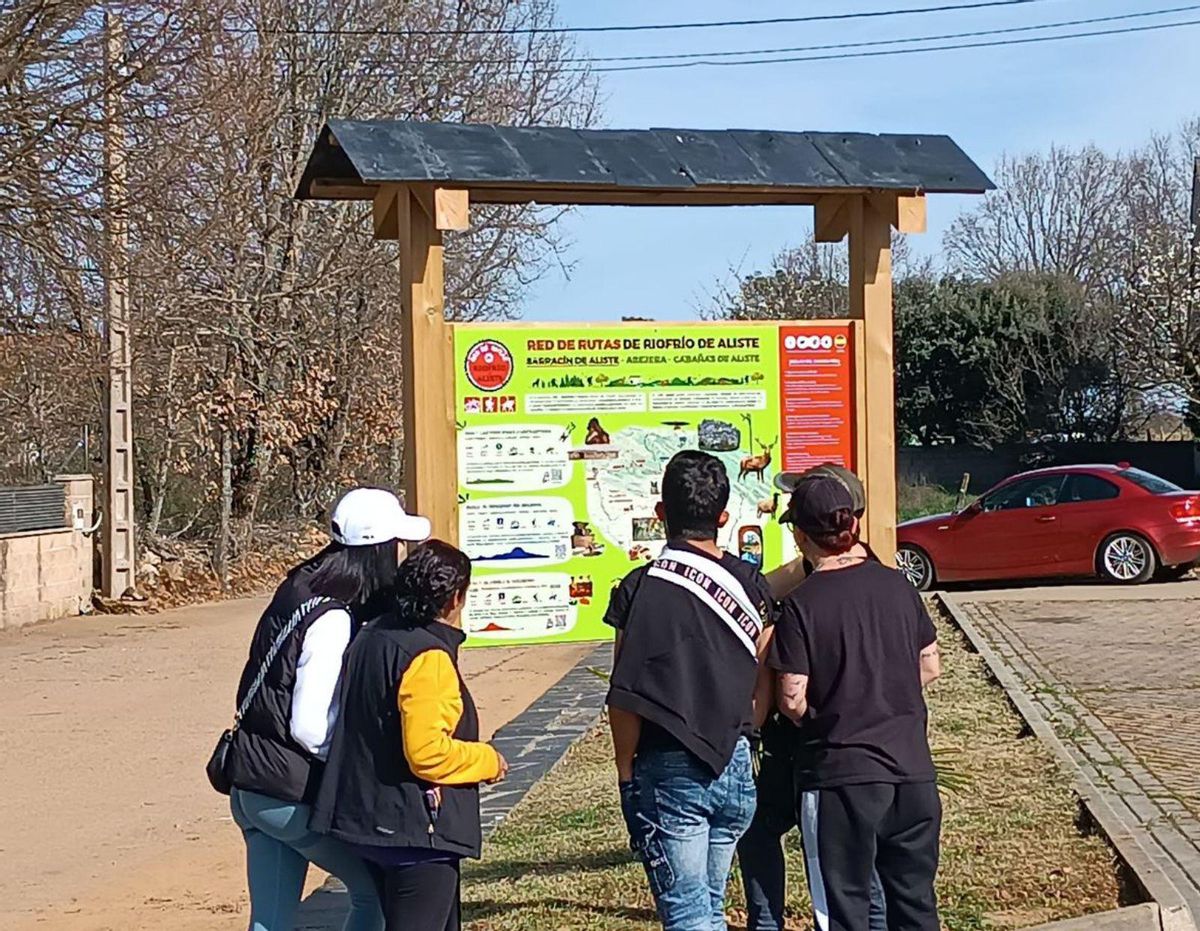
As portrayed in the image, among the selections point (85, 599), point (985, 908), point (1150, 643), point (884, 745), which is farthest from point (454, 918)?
point (85, 599)

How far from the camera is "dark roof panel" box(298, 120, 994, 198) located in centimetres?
663

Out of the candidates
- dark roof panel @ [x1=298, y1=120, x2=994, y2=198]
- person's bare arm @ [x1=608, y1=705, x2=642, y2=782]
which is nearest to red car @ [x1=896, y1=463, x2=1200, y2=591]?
dark roof panel @ [x1=298, y1=120, x2=994, y2=198]

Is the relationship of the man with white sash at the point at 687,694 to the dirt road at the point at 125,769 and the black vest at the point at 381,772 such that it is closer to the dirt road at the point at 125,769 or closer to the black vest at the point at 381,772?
the black vest at the point at 381,772

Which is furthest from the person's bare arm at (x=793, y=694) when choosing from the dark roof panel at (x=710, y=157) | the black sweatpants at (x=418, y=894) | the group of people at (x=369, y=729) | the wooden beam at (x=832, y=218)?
the wooden beam at (x=832, y=218)

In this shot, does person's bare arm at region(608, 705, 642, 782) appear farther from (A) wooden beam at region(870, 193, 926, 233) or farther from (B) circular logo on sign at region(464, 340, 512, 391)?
(A) wooden beam at region(870, 193, 926, 233)

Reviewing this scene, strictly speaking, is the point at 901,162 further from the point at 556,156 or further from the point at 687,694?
the point at 687,694

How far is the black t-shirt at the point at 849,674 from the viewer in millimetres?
4898

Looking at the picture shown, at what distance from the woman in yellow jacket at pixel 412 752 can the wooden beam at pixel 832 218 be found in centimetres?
325

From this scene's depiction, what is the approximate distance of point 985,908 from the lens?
651 cm

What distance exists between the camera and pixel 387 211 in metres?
7.07

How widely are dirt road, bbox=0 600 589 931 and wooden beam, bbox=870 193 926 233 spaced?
12.8 feet

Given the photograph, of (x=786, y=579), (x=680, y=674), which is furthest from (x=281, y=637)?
(x=786, y=579)

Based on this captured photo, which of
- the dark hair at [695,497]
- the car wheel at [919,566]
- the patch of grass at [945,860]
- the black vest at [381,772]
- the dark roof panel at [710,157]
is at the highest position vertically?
the dark roof panel at [710,157]

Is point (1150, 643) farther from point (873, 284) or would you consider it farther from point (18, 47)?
point (18, 47)
